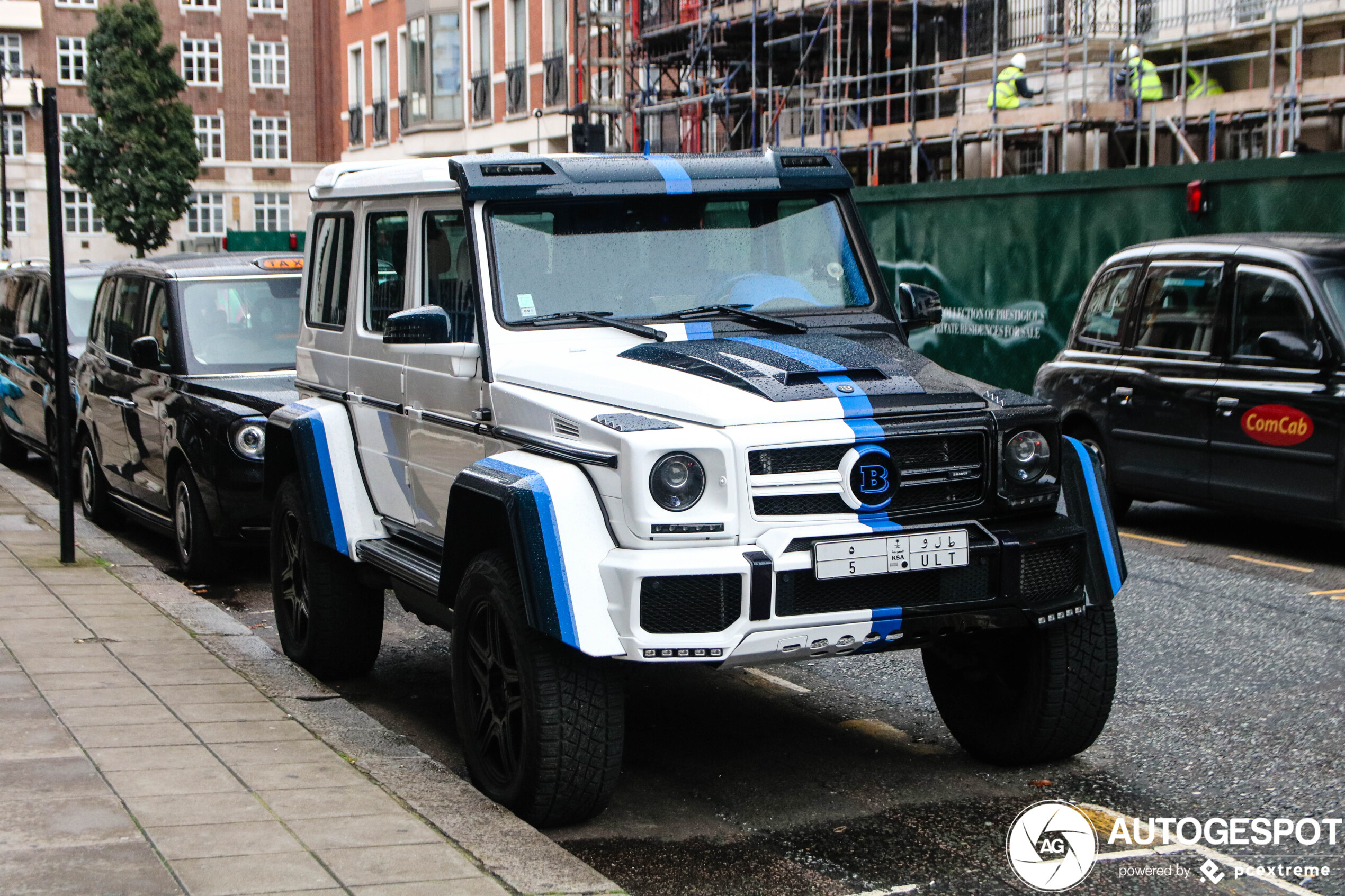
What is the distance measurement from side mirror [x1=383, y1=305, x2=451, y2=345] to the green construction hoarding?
957 centimetres

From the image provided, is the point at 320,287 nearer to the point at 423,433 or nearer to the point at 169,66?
the point at 423,433

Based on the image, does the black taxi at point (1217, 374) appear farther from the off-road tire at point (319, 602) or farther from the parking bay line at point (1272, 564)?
the off-road tire at point (319, 602)

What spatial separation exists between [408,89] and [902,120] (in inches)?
787

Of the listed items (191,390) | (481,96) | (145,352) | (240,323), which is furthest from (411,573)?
(481,96)

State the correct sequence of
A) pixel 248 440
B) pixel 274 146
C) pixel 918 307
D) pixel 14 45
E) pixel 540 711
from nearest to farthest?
1. pixel 540 711
2. pixel 918 307
3. pixel 248 440
4. pixel 14 45
5. pixel 274 146

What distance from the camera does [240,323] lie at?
11.0 m

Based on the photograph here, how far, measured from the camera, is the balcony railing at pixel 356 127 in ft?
161

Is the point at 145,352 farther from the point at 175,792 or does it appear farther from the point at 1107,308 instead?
the point at 1107,308

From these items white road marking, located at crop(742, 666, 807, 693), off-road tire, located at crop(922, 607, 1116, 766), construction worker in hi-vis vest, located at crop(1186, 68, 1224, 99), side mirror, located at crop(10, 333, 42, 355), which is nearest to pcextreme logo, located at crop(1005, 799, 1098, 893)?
off-road tire, located at crop(922, 607, 1116, 766)

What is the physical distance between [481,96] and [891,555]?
38.0 meters

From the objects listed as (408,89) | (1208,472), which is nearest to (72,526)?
(1208,472)

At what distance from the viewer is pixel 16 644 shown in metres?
7.53

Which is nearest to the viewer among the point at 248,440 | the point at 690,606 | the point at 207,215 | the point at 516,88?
the point at 690,606

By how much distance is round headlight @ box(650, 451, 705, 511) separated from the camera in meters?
4.91
